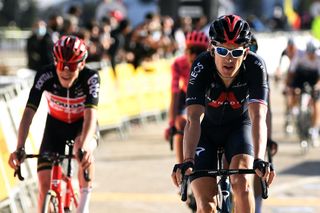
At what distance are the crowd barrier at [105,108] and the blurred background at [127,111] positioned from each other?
0.01 m

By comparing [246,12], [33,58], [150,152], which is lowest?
[246,12]

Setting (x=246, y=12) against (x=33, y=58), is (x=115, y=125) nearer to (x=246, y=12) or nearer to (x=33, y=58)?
(x=33, y=58)

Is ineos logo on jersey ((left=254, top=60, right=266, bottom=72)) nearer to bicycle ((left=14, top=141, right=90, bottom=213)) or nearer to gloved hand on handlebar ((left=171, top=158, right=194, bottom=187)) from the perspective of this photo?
gloved hand on handlebar ((left=171, top=158, right=194, bottom=187))

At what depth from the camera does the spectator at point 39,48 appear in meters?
16.1

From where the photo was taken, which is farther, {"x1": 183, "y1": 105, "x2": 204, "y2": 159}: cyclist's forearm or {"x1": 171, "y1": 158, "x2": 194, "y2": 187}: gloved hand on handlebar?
{"x1": 183, "y1": 105, "x2": 204, "y2": 159}: cyclist's forearm

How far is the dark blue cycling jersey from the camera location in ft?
22.7

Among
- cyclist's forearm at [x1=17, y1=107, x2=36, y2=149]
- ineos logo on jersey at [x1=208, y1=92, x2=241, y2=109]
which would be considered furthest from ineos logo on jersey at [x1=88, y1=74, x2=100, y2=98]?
ineos logo on jersey at [x1=208, y1=92, x2=241, y2=109]

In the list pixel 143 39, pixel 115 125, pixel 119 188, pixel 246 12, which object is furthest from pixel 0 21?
pixel 246 12

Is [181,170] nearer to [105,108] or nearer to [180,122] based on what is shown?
[180,122]

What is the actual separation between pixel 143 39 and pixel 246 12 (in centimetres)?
5798

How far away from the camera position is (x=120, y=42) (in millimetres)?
20422

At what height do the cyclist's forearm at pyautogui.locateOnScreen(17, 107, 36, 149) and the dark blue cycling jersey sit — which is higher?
the dark blue cycling jersey

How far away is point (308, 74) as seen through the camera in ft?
55.7

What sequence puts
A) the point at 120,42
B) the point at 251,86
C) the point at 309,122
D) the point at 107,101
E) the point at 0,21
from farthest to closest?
the point at 0,21
the point at 120,42
the point at 107,101
the point at 309,122
the point at 251,86
